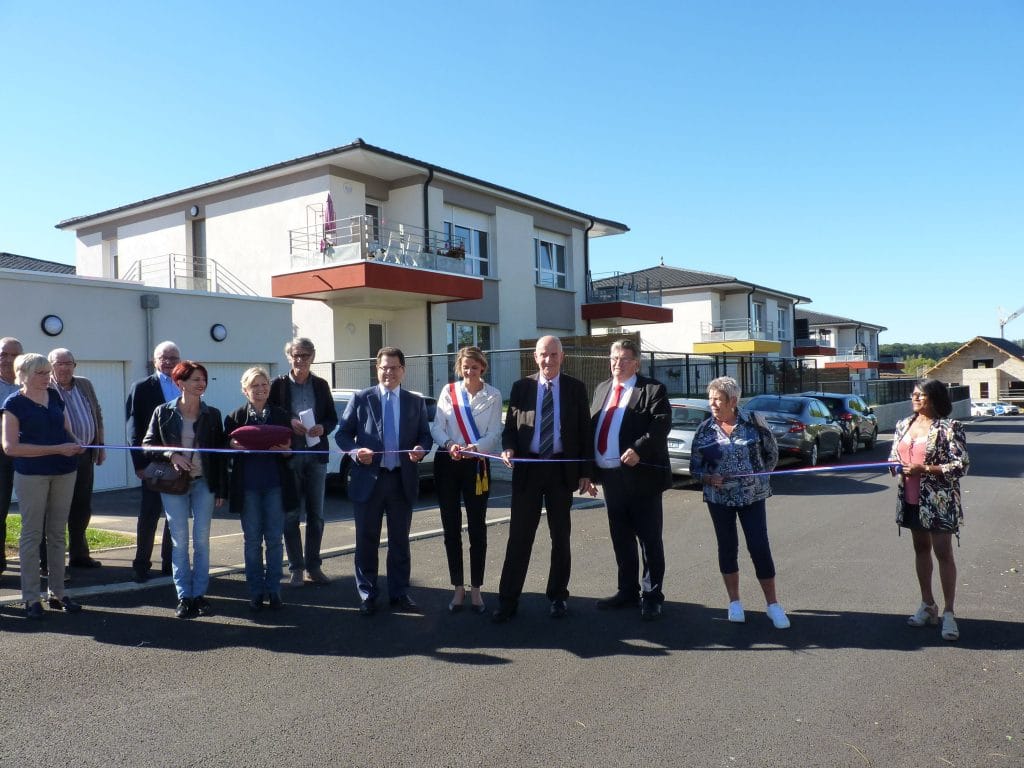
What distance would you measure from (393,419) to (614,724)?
298cm

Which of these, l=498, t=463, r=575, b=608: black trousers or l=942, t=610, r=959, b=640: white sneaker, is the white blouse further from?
l=942, t=610, r=959, b=640: white sneaker

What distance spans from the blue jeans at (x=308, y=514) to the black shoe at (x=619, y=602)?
258 cm

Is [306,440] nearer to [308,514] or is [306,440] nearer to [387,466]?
[308,514]

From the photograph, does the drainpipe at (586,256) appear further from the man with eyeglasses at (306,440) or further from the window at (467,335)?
the man with eyeglasses at (306,440)

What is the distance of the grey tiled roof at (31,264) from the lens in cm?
2262

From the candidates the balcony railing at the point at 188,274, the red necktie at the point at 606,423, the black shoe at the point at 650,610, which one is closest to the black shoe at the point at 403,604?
Answer: the black shoe at the point at 650,610

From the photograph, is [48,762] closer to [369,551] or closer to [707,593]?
[369,551]

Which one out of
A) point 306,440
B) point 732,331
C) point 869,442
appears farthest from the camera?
point 732,331

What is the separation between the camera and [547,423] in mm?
5930

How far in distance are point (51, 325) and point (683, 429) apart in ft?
34.1

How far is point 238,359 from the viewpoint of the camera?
50.1 ft

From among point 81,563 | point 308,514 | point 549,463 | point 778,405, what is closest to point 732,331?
point 778,405

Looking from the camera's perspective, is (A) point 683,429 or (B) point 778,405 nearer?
(A) point 683,429

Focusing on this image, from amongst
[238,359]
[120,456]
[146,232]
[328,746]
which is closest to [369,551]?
[328,746]
